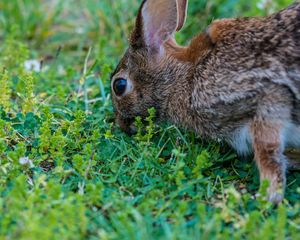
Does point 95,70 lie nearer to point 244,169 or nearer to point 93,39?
point 93,39

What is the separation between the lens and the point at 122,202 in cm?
421

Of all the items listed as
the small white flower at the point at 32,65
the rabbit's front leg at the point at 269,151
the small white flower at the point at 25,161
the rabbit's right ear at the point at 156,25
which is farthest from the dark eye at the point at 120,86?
the small white flower at the point at 32,65

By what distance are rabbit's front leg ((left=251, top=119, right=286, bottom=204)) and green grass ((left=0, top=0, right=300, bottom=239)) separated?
0.19 meters

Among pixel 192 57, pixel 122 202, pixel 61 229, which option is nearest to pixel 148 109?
pixel 192 57

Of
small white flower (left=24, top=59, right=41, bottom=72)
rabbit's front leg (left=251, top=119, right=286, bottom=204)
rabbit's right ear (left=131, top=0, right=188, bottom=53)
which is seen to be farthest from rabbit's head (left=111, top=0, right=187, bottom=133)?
small white flower (left=24, top=59, right=41, bottom=72)

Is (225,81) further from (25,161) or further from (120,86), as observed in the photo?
(25,161)

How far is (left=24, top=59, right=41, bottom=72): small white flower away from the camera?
6.70m

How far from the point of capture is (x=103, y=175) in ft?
15.7

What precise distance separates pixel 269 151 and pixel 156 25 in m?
1.45

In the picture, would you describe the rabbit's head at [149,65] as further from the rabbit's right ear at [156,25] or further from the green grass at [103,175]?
the green grass at [103,175]

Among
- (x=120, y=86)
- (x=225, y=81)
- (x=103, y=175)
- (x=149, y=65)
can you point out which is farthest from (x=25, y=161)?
(x=225, y=81)

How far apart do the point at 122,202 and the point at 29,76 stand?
1.70 m

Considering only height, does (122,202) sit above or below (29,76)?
A: below

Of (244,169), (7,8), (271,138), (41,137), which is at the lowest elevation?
(244,169)
